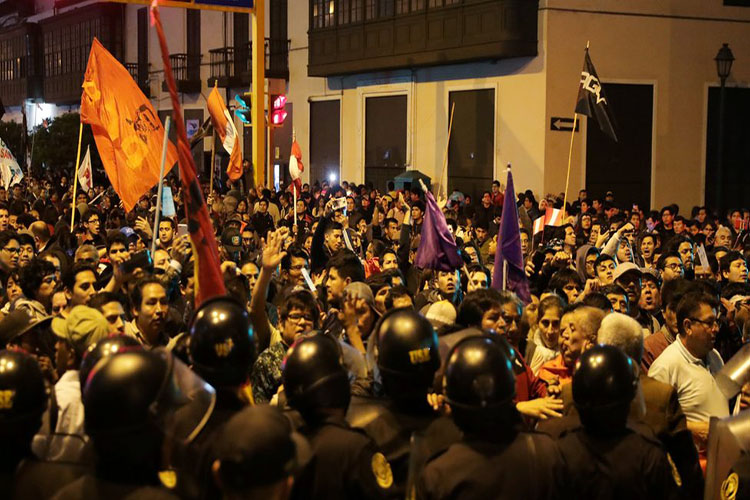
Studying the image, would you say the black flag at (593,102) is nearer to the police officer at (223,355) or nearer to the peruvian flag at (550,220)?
the peruvian flag at (550,220)

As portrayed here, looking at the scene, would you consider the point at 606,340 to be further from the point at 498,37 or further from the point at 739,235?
the point at 498,37

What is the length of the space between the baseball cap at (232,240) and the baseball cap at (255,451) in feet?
27.5

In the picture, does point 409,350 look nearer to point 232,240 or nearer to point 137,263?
point 137,263

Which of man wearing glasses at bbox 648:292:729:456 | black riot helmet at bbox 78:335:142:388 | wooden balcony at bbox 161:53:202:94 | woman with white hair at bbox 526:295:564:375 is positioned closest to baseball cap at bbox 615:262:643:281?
woman with white hair at bbox 526:295:564:375

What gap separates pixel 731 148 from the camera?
2484 centimetres

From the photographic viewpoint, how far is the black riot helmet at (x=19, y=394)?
10.5ft

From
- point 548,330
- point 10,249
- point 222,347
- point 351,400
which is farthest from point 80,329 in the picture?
point 10,249

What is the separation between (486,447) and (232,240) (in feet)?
27.1

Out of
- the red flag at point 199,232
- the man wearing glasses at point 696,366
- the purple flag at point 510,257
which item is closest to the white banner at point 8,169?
the purple flag at point 510,257

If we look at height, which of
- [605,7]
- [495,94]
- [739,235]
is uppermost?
[605,7]

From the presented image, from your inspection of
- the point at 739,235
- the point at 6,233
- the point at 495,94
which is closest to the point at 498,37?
the point at 495,94

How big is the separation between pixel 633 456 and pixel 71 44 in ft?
163

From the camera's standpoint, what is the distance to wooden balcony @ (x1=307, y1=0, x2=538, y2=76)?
893 inches

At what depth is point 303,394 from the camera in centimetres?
356
